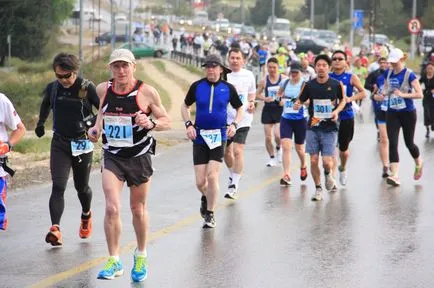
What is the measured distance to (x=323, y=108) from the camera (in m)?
14.7

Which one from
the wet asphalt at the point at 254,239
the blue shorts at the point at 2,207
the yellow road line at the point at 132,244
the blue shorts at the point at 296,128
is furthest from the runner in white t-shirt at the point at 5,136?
the blue shorts at the point at 296,128

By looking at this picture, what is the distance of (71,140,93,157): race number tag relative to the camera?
11156 millimetres

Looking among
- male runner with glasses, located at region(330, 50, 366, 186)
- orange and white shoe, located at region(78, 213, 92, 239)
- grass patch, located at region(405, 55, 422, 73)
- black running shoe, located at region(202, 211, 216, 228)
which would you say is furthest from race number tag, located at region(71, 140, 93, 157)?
grass patch, located at region(405, 55, 422, 73)

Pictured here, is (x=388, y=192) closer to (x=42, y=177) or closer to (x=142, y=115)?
(x=42, y=177)

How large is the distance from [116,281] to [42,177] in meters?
7.87

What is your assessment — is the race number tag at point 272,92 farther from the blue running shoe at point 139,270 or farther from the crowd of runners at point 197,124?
the blue running shoe at point 139,270

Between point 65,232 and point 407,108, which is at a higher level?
point 407,108

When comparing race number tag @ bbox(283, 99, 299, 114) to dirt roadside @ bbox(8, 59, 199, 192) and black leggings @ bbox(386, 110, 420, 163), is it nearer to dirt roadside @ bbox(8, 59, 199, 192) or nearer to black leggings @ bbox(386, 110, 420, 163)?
black leggings @ bbox(386, 110, 420, 163)

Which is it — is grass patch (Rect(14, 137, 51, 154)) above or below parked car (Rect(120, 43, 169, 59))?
above

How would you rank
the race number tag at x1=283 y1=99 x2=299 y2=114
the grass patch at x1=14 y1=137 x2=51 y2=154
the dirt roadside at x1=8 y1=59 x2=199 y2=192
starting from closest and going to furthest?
the race number tag at x1=283 y1=99 x2=299 y2=114 < the dirt roadside at x1=8 y1=59 x2=199 y2=192 < the grass patch at x1=14 y1=137 x2=51 y2=154

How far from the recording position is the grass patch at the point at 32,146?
2173 centimetres

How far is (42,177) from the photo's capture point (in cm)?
1706

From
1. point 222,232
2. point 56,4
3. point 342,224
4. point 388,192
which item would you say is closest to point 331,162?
point 388,192

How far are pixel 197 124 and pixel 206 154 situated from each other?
13.8 inches
